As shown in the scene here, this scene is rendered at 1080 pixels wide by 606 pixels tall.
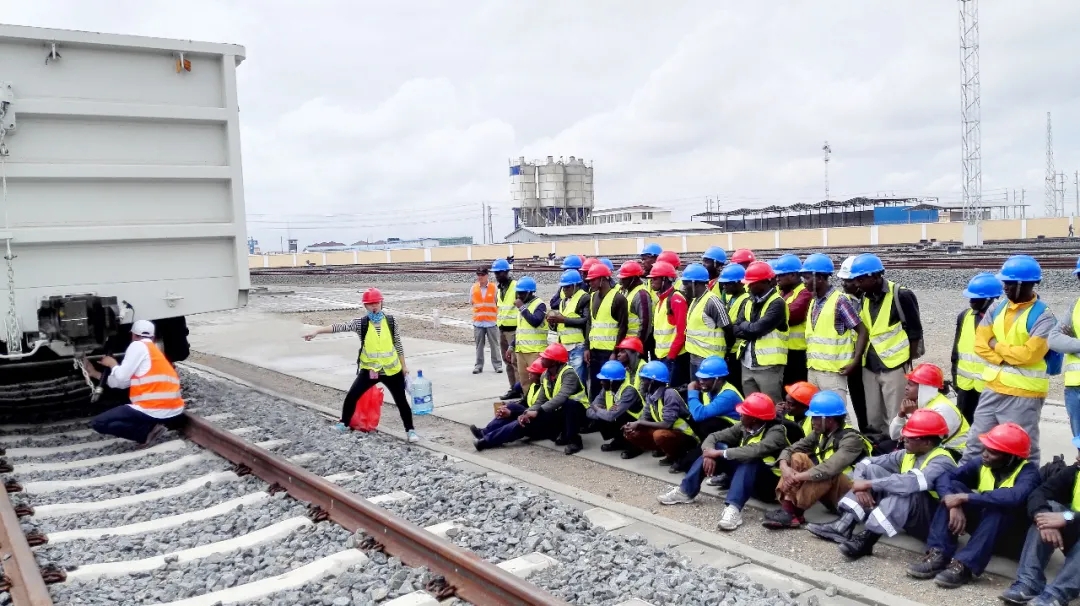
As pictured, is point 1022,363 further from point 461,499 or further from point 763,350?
point 461,499

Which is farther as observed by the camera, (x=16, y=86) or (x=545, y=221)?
(x=545, y=221)

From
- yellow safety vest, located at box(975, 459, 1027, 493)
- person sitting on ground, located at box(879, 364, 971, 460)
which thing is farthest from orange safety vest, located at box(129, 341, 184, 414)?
yellow safety vest, located at box(975, 459, 1027, 493)

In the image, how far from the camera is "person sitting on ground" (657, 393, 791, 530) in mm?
5781

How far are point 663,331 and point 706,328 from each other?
679mm

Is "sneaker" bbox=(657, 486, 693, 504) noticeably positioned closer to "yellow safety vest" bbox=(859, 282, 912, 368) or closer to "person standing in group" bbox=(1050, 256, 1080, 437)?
"yellow safety vest" bbox=(859, 282, 912, 368)

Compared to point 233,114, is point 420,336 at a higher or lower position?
lower

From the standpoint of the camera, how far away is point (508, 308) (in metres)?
11.0

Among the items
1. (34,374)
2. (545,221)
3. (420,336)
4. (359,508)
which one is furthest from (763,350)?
(545,221)

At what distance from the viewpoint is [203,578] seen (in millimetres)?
4617

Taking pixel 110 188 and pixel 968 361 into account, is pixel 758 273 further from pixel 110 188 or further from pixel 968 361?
pixel 110 188

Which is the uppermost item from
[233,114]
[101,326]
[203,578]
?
[233,114]

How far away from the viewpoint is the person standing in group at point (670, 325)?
7973 mm

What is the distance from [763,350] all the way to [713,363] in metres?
0.55

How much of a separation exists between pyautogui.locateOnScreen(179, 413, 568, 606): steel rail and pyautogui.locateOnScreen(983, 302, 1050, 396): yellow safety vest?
326cm
